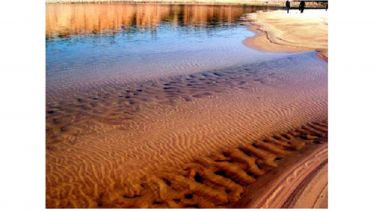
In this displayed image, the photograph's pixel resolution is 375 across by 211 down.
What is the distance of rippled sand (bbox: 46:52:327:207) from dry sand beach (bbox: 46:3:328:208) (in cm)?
2

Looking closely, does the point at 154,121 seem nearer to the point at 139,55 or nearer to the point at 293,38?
the point at 139,55

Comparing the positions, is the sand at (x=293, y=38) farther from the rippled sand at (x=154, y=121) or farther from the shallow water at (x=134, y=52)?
the rippled sand at (x=154, y=121)

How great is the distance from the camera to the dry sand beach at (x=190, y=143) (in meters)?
6.17

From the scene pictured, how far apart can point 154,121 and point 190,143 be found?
1.47 meters

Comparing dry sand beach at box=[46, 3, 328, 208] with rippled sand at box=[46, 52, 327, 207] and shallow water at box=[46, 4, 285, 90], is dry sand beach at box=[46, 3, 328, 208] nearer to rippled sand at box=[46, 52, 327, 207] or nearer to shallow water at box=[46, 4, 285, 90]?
rippled sand at box=[46, 52, 327, 207]

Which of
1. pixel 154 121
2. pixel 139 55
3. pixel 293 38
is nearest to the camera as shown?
pixel 154 121

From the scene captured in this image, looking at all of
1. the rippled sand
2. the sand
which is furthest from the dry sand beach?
the sand

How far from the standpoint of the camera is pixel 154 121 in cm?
914

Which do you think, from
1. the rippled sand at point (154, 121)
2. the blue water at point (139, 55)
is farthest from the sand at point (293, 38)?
the rippled sand at point (154, 121)

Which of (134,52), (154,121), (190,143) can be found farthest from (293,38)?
(190,143)

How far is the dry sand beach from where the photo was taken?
617 centimetres
